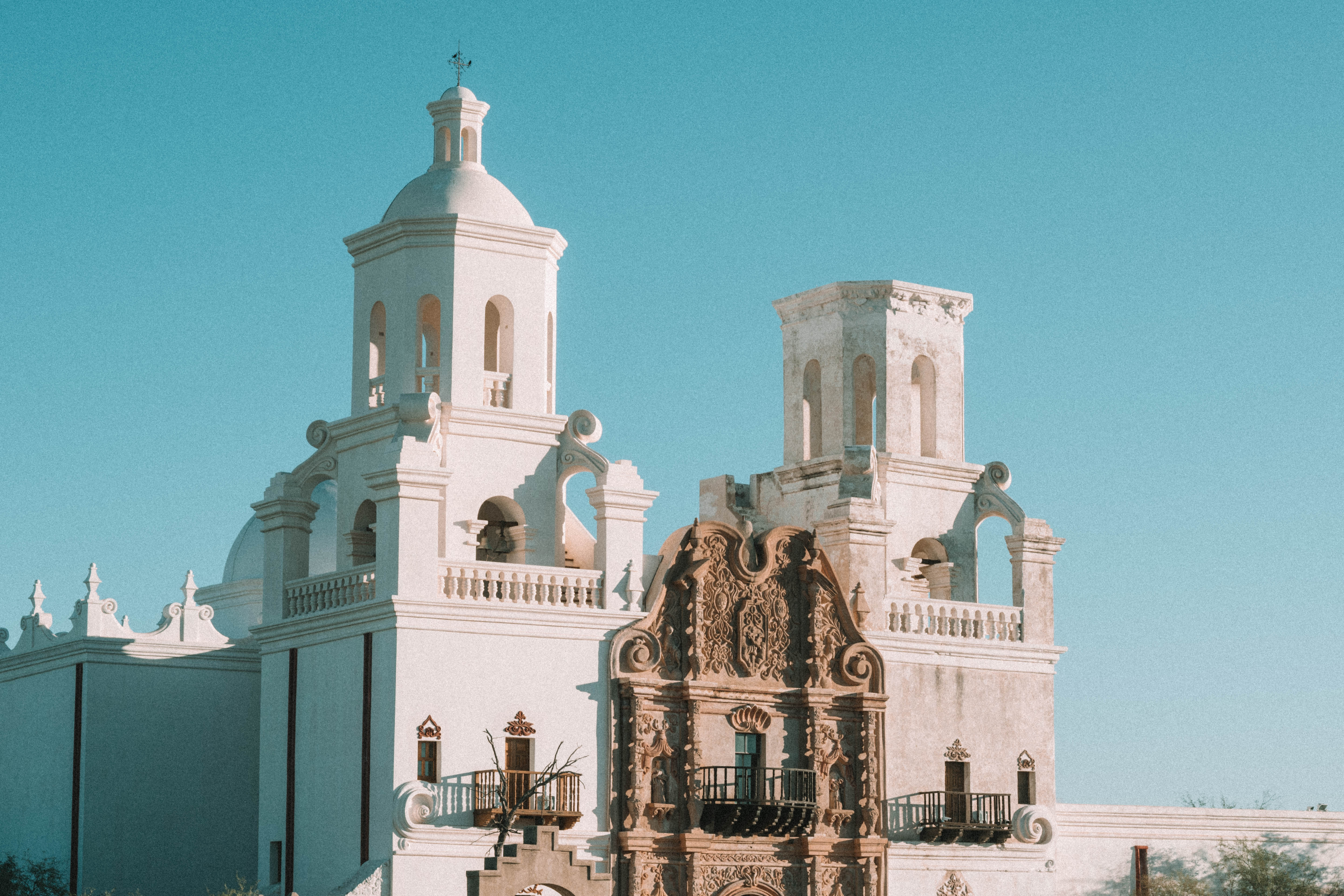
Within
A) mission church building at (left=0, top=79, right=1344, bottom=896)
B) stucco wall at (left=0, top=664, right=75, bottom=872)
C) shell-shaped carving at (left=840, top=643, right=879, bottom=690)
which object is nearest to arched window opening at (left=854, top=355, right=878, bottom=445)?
mission church building at (left=0, top=79, right=1344, bottom=896)

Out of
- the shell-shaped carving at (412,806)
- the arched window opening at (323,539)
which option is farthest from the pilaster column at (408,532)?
the arched window opening at (323,539)

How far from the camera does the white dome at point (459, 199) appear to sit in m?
42.6

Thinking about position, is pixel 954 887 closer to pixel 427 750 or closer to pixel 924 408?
pixel 924 408

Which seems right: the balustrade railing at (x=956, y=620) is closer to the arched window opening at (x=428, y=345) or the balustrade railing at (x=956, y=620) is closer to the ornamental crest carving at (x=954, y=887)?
the ornamental crest carving at (x=954, y=887)

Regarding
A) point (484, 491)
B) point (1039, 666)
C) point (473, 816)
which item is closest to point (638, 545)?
point (484, 491)

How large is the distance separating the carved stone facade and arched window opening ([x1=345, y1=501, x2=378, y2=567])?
5.53 m

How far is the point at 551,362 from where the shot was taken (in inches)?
1716

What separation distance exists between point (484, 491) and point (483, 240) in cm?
470

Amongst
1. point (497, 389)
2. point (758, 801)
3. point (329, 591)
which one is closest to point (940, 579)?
point (758, 801)

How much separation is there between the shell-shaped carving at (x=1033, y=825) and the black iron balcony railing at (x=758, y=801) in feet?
15.8

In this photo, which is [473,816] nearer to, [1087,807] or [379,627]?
[379,627]

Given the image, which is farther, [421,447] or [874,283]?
[874,283]

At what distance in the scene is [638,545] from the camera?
4084 centimetres

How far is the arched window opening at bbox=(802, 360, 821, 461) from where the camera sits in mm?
47062
